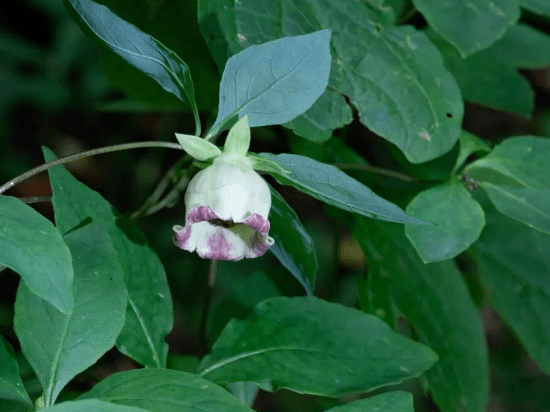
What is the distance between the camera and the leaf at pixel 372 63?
103 cm

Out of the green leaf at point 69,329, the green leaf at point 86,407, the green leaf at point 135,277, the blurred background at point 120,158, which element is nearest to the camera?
the green leaf at point 86,407

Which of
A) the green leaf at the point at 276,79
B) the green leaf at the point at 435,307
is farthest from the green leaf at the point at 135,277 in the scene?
the green leaf at the point at 435,307

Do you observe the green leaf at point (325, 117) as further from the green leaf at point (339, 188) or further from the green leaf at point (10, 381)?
the green leaf at point (10, 381)

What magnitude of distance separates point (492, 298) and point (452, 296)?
9.1 inches

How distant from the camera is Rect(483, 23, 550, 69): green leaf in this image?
1.66 metres

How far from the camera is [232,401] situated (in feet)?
2.34

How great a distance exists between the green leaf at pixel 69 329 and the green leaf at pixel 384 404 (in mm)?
292

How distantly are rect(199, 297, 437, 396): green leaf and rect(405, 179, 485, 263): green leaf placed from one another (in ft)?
0.46

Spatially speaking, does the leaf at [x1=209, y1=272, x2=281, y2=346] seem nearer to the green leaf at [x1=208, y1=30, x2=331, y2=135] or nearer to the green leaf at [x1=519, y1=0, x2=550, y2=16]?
the green leaf at [x1=208, y1=30, x2=331, y2=135]

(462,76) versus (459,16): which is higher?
(459,16)

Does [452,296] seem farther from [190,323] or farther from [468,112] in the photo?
[468,112]

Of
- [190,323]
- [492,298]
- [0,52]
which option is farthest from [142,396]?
[0,52]

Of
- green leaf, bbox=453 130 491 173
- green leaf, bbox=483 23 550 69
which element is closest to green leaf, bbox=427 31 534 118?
green leaf, bbox=483 23 550 69

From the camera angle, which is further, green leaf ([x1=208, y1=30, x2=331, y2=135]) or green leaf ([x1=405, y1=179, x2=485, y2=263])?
green leaf ([x1=405, y1=179, x2=485, y2=263])
